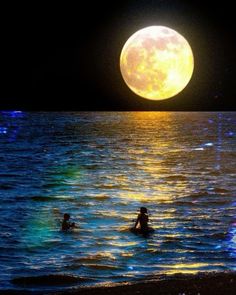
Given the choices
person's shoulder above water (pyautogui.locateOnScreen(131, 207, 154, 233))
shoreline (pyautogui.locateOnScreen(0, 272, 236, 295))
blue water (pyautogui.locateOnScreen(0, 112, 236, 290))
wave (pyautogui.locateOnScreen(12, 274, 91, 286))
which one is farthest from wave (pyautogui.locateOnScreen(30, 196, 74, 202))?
shoreline (pyautogui.locateOnScreen(0, 272, 236, 295))

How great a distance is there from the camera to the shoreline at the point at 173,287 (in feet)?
37.5

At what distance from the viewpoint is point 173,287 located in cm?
1195

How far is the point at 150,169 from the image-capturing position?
47.9m

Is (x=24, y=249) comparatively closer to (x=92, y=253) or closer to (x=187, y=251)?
(x=92, y=253)

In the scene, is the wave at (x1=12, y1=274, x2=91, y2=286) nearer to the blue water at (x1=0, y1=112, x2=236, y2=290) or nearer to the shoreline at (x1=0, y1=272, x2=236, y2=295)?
the blue water at (x1=0, y1=112, x2=236, y2=290)

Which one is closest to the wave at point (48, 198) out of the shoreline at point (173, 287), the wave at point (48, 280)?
the wave at point (48, 280)

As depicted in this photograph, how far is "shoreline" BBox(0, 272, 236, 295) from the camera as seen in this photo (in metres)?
11.4

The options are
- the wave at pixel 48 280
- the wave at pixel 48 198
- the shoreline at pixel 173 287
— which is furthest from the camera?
the wave at pixel 48 198

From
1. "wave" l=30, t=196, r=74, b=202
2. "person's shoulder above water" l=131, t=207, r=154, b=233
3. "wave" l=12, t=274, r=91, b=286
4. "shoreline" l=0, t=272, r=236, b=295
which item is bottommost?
"shoreline" l=0, t=272, r=236, b=295

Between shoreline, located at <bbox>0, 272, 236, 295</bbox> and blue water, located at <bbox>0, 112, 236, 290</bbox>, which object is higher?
blue water, located at <bbox>0, 112, 236, 290</bbox>

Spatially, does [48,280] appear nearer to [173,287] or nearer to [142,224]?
[173,287]

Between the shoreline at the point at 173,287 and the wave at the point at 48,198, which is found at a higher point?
the wave at the point at 48,198

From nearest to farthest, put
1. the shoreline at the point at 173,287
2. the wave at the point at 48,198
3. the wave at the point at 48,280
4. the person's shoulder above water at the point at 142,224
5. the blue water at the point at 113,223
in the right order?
the shoreline at the point at 173,287, the wave at the point at 48,280, the blue water at the point at 113,223, the person's shoulder above water at the point at 142,224, the wave at the point at 48,198

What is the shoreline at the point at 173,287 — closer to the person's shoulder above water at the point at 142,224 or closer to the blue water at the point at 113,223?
the blue water at the point at 113,223
